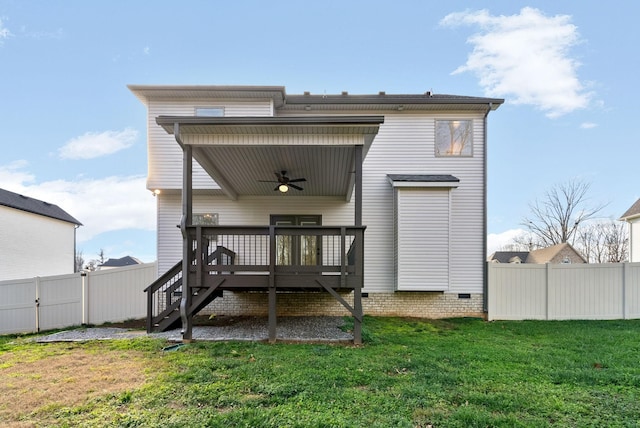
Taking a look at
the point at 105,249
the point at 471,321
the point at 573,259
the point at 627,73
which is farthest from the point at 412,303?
the point at 105,249

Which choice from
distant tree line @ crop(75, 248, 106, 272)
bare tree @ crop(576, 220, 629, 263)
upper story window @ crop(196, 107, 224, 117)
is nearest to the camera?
upper story window @ crop(196, 107, 224, 117)

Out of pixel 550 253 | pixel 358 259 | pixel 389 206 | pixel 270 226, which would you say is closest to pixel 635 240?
pixel 550 253

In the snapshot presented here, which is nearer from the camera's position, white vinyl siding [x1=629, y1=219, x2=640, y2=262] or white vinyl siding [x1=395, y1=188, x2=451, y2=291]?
white vinyl siding [x1=395, y1=188, x2=451, y2=291]

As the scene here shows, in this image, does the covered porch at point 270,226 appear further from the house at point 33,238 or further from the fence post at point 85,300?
the house at point 33,238

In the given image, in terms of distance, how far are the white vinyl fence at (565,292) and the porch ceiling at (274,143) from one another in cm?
552

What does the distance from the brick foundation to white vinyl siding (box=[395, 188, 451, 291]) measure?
581 millimetres

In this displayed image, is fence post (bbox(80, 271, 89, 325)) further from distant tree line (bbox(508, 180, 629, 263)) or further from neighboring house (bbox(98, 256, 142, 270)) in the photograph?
neighboring house (bbox(98, 256, 142, 270))

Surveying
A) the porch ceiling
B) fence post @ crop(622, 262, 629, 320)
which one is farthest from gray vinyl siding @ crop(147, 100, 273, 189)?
fence post @ crop(622, 262, 629, 320)

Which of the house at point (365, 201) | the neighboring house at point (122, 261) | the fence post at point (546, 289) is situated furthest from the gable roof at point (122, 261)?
the fence post at point (546, 289)

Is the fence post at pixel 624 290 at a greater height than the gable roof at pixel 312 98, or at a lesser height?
lesser

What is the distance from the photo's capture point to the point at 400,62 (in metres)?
13.6

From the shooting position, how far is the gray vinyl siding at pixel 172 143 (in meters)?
8.99

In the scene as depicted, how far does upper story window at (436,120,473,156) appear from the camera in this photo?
972cm

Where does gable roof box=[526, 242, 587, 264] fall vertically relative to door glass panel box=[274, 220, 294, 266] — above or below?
below
